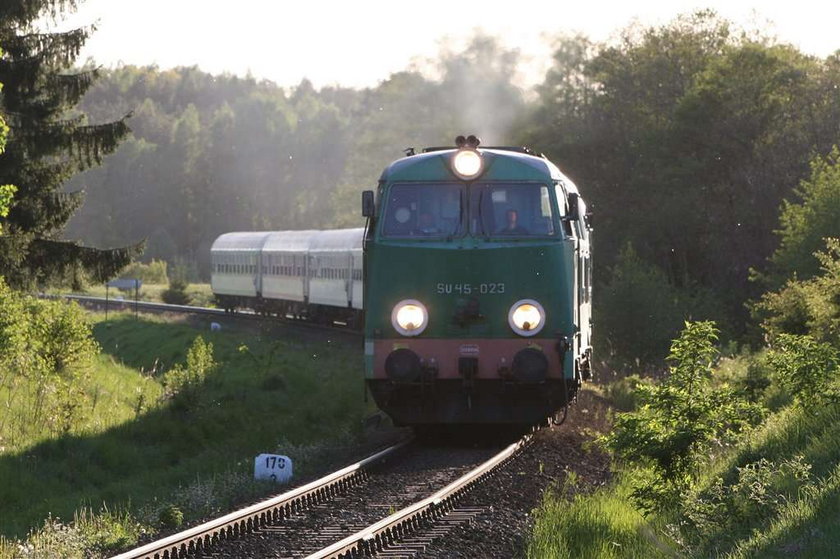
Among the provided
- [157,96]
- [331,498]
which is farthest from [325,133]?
[331,498]

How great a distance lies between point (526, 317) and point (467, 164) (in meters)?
1.95

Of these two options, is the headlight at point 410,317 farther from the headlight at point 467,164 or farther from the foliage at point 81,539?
the foliage at point 81,539

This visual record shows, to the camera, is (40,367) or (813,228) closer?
(40,367)

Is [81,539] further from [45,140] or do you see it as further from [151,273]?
[151,273]

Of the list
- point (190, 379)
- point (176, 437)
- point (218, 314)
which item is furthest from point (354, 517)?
point (218, 314)

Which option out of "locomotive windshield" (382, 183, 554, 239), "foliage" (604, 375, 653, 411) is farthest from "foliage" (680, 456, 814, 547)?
"foliage" (604, 375, 653, 411)

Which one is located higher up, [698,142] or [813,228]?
[698,142]

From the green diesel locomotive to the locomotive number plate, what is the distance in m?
0.01

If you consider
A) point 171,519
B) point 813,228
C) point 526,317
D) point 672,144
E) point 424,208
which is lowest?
point 171,519

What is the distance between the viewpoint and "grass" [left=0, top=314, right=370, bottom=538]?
1415 centimetres

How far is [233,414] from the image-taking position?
63.8 ft

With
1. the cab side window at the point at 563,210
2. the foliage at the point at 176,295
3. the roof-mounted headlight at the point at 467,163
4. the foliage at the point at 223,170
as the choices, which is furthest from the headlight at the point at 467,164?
the foliage at the point at 223,170

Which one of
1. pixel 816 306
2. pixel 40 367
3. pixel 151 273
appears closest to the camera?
pixel 40 367

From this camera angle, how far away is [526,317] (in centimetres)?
1474
